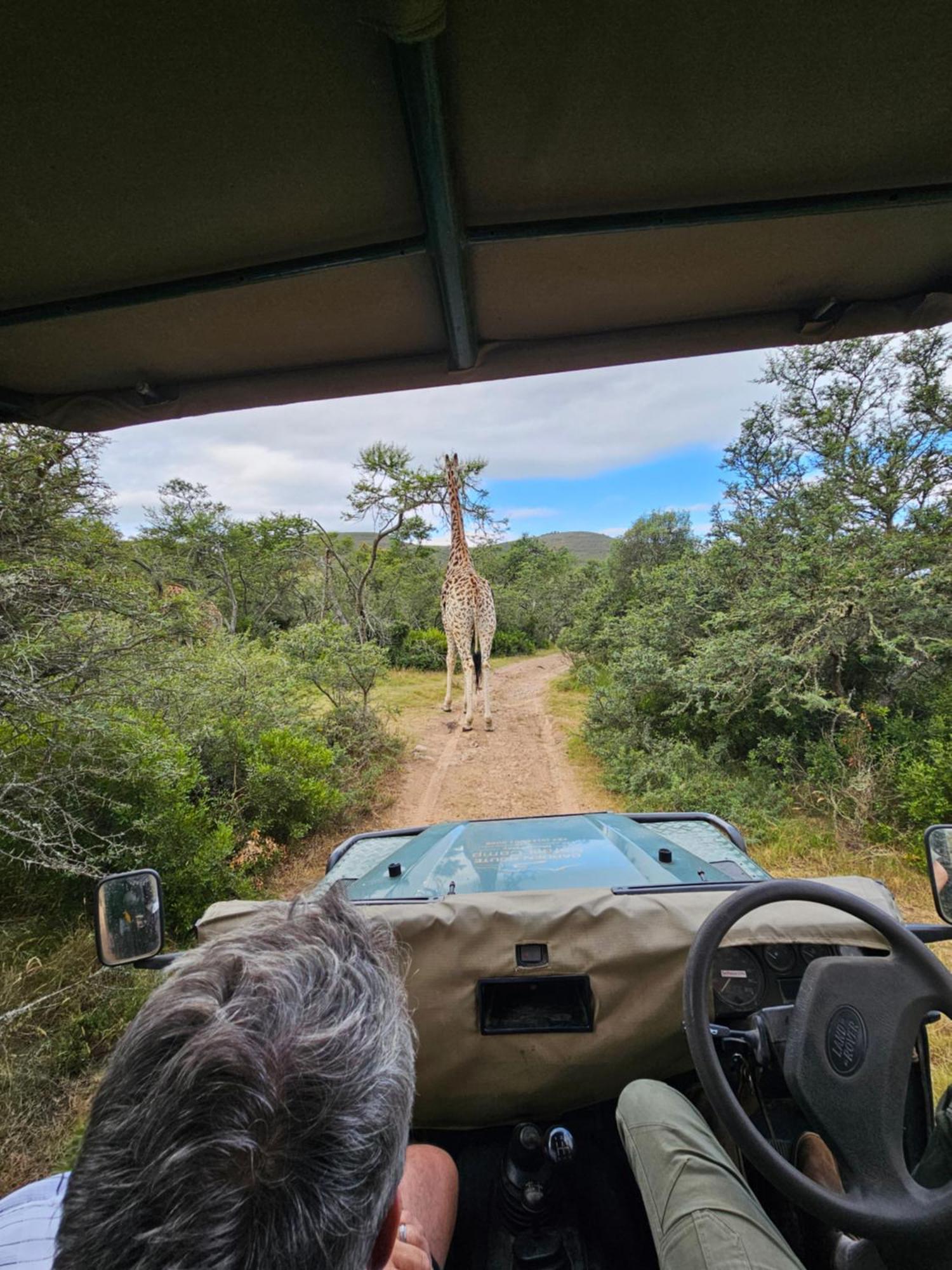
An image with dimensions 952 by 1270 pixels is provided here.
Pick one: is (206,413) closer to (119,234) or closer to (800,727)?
(119,234)

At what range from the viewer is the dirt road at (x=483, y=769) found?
5.39 m

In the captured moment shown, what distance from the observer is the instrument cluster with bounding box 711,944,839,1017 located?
147 cm

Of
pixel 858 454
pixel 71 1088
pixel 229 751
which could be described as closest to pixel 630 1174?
pixel 71 1088

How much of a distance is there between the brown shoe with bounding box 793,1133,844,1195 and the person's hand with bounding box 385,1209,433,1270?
2.68ft

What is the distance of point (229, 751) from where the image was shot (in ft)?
15.1

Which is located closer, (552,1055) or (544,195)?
(544,195)

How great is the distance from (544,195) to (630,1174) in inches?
102

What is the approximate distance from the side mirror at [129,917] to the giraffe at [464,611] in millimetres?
6378

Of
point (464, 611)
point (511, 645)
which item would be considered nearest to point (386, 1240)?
point (464, 611)

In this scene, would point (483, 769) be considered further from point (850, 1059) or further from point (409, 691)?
point (850, 1059)

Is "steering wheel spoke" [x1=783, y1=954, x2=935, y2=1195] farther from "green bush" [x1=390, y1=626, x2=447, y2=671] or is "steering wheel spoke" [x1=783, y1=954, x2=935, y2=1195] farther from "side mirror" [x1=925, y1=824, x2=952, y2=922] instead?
"green bush" [x1=390, y1=626, x2=447, y2=671]

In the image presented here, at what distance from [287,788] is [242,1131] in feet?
14.3

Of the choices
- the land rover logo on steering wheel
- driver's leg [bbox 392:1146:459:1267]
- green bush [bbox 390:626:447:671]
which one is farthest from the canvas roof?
green bush [bbox 390:626:447:671]

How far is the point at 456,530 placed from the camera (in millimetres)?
8906
